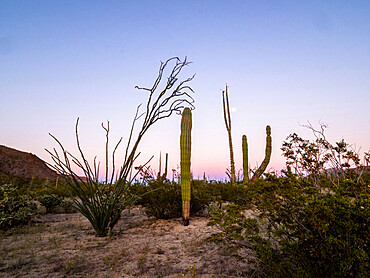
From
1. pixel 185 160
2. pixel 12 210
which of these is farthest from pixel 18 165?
pixel 185 160

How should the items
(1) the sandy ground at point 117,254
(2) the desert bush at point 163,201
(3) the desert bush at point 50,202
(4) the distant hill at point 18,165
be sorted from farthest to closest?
(4) the distant hill at point 18,165 → (3) the desert bush at point 50,202 → (2) the desert bush at point 163,201 → (1) the sandy ground at point 117,254

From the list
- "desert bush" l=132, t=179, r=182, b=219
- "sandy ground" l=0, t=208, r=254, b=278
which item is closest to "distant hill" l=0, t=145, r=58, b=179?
"desert bush" l=132, t=179, r=182, b=219

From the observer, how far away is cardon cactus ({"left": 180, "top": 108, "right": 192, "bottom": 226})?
20.2 ft

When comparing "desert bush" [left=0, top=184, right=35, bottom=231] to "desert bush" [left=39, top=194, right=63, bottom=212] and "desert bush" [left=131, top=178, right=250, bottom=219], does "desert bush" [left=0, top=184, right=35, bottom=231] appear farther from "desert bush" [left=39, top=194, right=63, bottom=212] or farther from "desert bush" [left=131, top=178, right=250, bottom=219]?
"desert bush" [left=131, top=178, right=250, bottom=219]

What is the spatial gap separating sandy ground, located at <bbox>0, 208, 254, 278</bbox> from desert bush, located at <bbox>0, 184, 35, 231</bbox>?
0.99 feet

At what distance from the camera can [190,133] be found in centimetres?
660

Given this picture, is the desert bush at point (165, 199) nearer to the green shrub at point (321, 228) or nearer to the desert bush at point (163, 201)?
the desert bush at point (163, 201)

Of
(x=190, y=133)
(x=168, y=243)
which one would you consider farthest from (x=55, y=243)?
(x=190, y=133)

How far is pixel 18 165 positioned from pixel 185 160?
54.9 ft

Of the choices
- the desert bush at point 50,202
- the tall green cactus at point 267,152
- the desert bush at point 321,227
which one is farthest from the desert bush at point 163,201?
the tall green cactus at point 267,152

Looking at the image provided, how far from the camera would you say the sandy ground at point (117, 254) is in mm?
3258

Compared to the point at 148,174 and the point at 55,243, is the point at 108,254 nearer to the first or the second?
the point at 55,243

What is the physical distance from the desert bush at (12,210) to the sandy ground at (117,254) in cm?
30

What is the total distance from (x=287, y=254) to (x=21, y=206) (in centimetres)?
652
